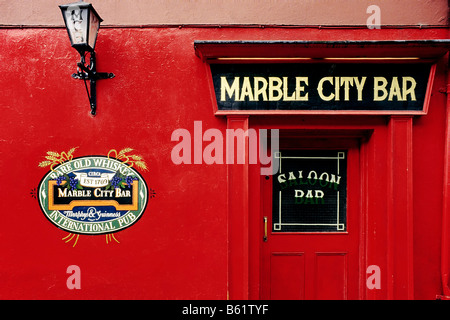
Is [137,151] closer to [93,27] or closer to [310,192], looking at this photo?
[93,27]

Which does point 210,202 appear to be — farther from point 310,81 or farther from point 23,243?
point 23,243

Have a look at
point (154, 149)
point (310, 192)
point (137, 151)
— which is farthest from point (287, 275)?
point (137, 151)

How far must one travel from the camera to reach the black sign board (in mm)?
3938

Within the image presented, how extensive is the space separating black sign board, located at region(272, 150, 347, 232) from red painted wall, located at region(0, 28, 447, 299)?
1.52 feet

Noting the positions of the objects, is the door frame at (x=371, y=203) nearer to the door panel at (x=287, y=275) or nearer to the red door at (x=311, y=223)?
the red door at (x=311, y=223)

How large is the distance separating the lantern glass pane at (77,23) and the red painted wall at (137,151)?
19.6 inches

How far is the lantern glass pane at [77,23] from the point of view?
3.15 meters

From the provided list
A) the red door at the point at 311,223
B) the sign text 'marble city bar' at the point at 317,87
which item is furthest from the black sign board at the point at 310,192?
the sign text 'marble city bar' at the point at 317,87

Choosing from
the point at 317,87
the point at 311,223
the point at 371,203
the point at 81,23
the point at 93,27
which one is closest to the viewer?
the point at 81,23

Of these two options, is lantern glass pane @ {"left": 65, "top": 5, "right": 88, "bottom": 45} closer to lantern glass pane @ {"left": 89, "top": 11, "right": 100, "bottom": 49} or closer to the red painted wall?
lantern glass pane @ {"left": 89, "top": 11, "right": 100, "bottom": 49}

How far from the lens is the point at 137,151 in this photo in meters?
3.70

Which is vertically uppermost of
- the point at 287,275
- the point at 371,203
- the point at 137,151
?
the point at 137,151

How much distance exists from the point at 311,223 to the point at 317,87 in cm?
153
